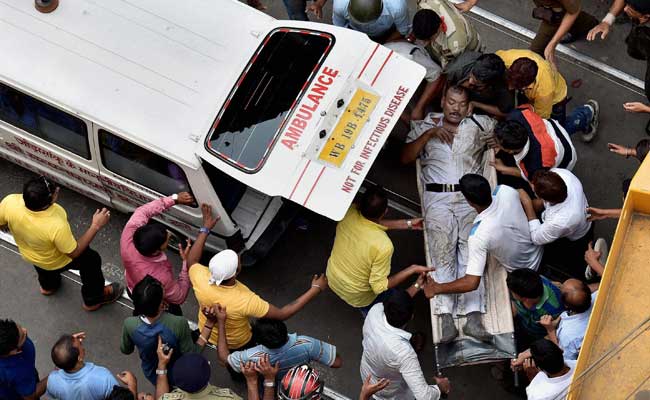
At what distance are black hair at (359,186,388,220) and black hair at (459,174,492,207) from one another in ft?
1.94

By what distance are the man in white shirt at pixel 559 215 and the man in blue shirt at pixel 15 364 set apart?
3.68 meters

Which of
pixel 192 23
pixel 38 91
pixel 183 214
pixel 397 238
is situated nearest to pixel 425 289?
pixel 397 238

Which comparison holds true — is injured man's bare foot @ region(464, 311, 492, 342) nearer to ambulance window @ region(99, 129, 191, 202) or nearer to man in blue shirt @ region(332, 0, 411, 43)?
ambulance window @ region(99, 129, 191, 202)

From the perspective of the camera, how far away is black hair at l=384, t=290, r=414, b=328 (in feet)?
21.0

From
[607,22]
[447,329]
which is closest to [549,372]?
[447,329]

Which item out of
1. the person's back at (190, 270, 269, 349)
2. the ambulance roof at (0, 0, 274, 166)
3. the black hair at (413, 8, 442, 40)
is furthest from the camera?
the black hair at (413, 8, 442, 40)

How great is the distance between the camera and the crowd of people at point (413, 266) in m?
6.49

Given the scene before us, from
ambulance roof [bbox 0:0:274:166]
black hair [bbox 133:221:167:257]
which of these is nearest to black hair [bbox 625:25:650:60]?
ambulance roof [bbox 0:0:274:166]

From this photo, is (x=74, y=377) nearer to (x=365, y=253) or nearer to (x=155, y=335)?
(x=155, y=335)

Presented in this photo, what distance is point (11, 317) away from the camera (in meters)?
8.17

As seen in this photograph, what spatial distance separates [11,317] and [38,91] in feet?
6.74

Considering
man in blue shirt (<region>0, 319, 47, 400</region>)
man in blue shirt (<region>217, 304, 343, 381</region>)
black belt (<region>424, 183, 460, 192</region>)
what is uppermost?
black belt (<region>424, 183, 460, 192</region>)

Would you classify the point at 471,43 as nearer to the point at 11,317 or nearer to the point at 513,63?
the point at 513,63

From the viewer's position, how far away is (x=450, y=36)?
26.2 feet
